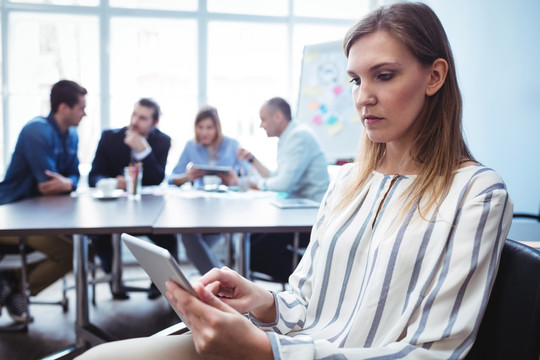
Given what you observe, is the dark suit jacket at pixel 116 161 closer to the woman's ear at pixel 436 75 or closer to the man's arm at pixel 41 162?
the man's arm at pixel 41 162

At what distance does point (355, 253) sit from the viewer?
97cm

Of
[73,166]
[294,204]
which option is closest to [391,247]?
[294,204]

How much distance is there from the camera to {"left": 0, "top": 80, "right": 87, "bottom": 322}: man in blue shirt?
2.70 metres

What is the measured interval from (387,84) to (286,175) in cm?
213

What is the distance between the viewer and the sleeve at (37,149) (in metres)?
2.80

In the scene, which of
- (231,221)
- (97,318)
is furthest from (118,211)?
(97,318)

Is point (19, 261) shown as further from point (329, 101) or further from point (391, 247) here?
point (329, 101)

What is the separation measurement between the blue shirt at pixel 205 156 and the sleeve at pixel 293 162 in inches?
32.0

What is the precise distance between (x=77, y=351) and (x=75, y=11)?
3.30 metres

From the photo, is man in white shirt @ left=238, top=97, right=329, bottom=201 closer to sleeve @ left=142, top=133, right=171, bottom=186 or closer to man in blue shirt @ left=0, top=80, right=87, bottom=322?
sleeve @ left=142, top=133, right=171, bottom=186

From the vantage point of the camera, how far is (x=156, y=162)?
3.62 meters

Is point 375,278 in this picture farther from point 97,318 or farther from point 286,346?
point 97,318

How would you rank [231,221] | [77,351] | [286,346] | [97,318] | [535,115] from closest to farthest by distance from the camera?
1. [286,346]
2. [231,221]
3. [77,351]
4. [97,318]
5. [535,115]

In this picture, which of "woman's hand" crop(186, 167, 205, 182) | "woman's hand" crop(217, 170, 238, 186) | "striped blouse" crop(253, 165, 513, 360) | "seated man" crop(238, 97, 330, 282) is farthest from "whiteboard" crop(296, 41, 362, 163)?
"striped blouse" crop(253, 165, 513, 360)
